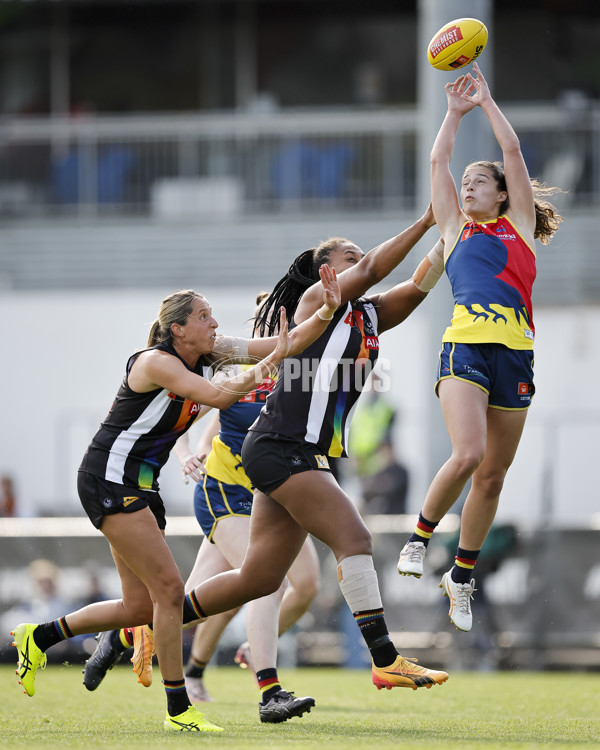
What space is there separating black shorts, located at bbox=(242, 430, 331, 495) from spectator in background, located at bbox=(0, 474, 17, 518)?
725cm

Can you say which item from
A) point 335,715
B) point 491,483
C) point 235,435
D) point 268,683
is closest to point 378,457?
point 235,435

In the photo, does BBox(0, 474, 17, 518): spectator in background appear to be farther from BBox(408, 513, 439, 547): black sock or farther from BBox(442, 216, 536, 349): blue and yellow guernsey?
BBox(442, 216, 536, 349): blue and yellow guernsey

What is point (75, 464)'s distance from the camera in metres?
14.0

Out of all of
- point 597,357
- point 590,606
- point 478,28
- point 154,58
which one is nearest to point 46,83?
point 154,58

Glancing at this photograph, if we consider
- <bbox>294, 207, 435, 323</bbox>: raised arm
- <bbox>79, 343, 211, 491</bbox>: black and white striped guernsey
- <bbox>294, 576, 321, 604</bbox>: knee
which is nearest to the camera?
<bbox>294, 207, 435, 323</bbox>: raised arm

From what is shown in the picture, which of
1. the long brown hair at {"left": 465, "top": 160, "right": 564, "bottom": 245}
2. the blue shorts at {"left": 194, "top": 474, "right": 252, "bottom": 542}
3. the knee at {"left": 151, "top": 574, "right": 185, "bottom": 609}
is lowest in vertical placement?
the knee at {"left": 151, "top": 574, "right": 185, "bottom": 609}

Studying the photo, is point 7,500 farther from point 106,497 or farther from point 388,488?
point 106,497

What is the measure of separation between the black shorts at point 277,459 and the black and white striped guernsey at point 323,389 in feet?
0.12

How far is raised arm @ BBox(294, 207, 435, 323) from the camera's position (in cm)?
579

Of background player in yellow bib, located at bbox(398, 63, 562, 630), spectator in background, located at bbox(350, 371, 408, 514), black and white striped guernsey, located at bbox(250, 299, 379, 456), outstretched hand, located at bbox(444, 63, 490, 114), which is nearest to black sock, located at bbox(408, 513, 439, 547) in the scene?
background player in yellow bib, located at bbox(398, 63, 562, 630)

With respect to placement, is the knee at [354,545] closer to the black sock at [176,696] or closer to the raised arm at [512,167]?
the black sock at [176,696]

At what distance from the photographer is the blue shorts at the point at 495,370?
235 inches

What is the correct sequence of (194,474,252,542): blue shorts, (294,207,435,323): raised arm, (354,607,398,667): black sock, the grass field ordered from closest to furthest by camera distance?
1. the grass field
2. (354,607,398,667): black sock
3. (294,207,435,323): raised arm
4. (194,474,252,542): blue shorts

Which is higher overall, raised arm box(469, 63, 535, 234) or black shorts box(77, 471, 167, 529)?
raised arm box(469, 63, 535, 234)
